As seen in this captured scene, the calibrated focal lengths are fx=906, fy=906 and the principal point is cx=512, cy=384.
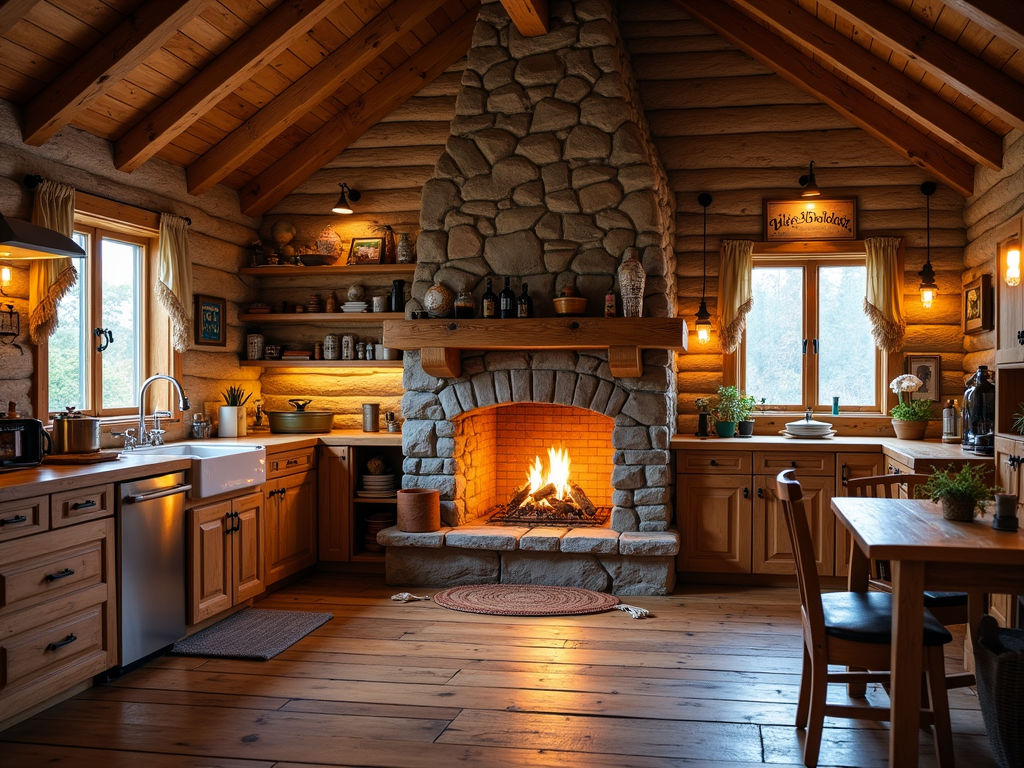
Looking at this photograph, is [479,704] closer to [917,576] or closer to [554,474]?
[917,576]

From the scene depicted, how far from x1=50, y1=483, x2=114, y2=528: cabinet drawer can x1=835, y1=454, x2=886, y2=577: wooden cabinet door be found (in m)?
4.28

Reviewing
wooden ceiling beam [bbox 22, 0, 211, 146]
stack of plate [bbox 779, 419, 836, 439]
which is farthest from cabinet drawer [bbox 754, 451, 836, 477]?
wooden ceiling beam [bbox 22, 0, 211, 146]

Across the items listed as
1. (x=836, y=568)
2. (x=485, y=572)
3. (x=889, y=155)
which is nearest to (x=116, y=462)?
(x=485, y=572)

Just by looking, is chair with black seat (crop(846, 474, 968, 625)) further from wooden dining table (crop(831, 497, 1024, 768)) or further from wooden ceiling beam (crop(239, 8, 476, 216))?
wooden ceiling beam (crop(239, 8, 476, 216))

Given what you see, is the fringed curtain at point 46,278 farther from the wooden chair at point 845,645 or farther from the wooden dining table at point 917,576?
the wooden dining table at point 917,576

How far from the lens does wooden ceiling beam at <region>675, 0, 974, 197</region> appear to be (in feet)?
19.4

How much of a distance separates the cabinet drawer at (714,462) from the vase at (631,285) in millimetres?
1070

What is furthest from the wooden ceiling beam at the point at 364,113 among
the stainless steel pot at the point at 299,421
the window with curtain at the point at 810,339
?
the window with curtain at the point at 810,339

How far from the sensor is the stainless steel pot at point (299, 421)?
6.42 meters

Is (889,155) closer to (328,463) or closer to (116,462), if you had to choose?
(328,463)

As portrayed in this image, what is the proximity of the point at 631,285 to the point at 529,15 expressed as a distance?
1768 mm

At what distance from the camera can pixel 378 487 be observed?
6254 mm

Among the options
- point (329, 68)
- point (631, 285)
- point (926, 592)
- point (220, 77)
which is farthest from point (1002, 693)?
point (329, 68)

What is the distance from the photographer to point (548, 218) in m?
5.82
